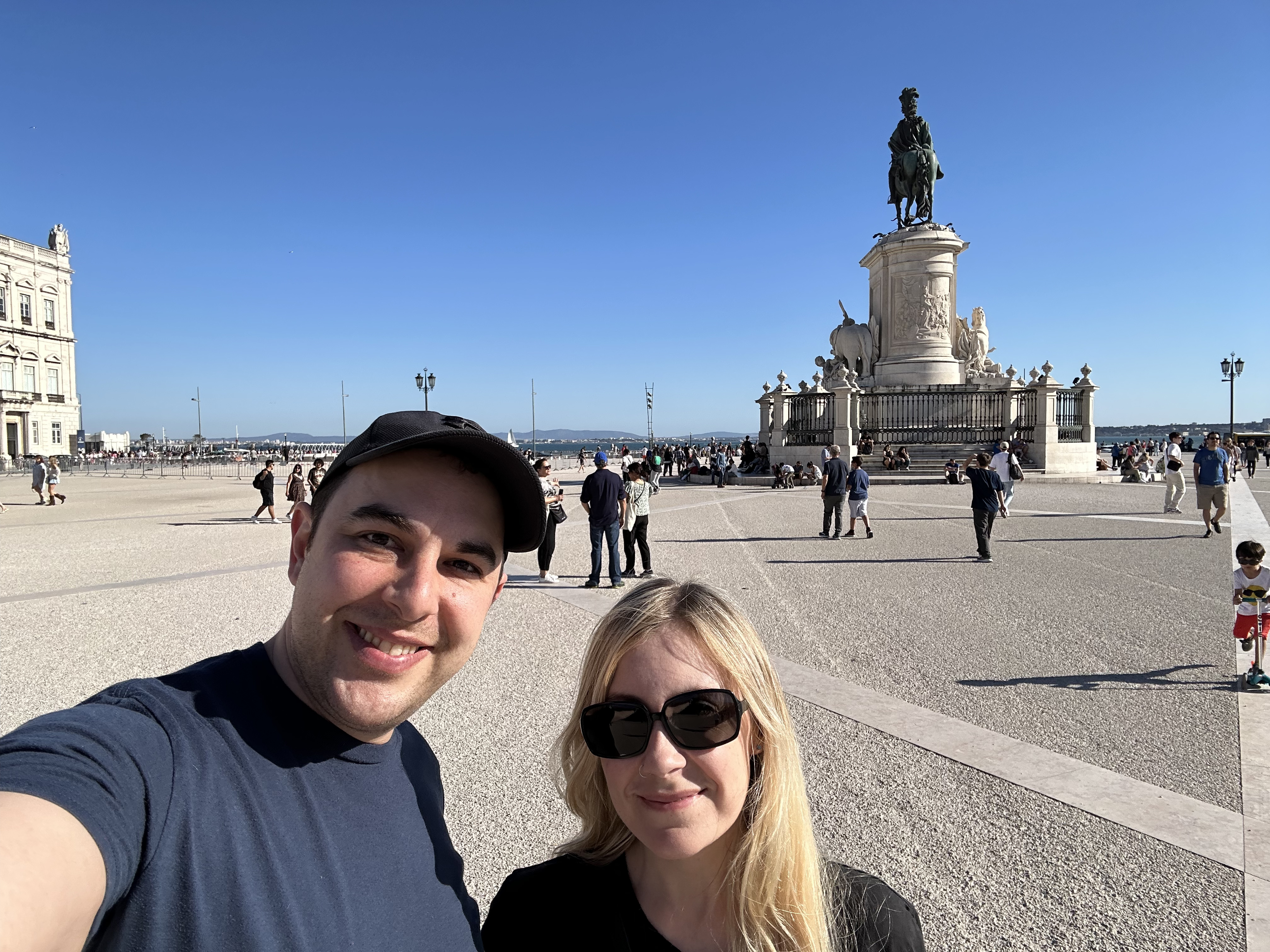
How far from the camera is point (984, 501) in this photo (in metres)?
10.7

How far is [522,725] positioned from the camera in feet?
15.5

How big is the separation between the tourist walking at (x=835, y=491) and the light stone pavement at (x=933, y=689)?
72 cm

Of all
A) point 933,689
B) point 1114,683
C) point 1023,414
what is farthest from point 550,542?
point 1023,414

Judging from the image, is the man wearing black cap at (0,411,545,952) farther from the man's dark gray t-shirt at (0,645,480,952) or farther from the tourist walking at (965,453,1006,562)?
→ the tourist walking at (965,453,1006,562)

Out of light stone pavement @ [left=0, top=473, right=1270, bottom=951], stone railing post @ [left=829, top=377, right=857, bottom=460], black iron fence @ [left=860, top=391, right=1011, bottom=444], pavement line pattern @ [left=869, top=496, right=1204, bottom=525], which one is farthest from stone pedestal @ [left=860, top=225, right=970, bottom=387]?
light stone pavement @ [left=0, top=473, right=1270, bottom=951]

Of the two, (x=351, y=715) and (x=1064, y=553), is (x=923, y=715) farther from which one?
(x=1064, y=553)

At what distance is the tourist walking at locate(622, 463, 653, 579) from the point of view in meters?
10.0

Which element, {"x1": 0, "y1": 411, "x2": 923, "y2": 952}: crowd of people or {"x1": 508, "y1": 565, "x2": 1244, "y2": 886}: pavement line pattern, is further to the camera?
{"x1": 508, "y1": 565, "x2": 1244, "y2": 886}: pavement line pattern

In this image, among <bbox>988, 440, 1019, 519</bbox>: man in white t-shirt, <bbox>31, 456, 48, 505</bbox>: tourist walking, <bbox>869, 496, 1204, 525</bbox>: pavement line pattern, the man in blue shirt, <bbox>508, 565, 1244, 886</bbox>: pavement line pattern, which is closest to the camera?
<bbox>508, 565, 1244, 886</bbox>: pavement line pattern

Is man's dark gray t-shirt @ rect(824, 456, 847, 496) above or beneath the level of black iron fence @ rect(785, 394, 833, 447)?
beneath

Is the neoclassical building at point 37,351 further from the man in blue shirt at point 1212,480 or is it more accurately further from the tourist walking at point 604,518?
the man in blue shirt at point 1212,480

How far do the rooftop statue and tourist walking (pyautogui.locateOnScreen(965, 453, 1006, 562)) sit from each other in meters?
21.1

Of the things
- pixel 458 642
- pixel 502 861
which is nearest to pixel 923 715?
pixel 502 861

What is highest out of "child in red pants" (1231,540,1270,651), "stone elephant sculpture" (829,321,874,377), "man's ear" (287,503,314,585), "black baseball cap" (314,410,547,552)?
"stone elephant sculpture" (829,321,874,377)
